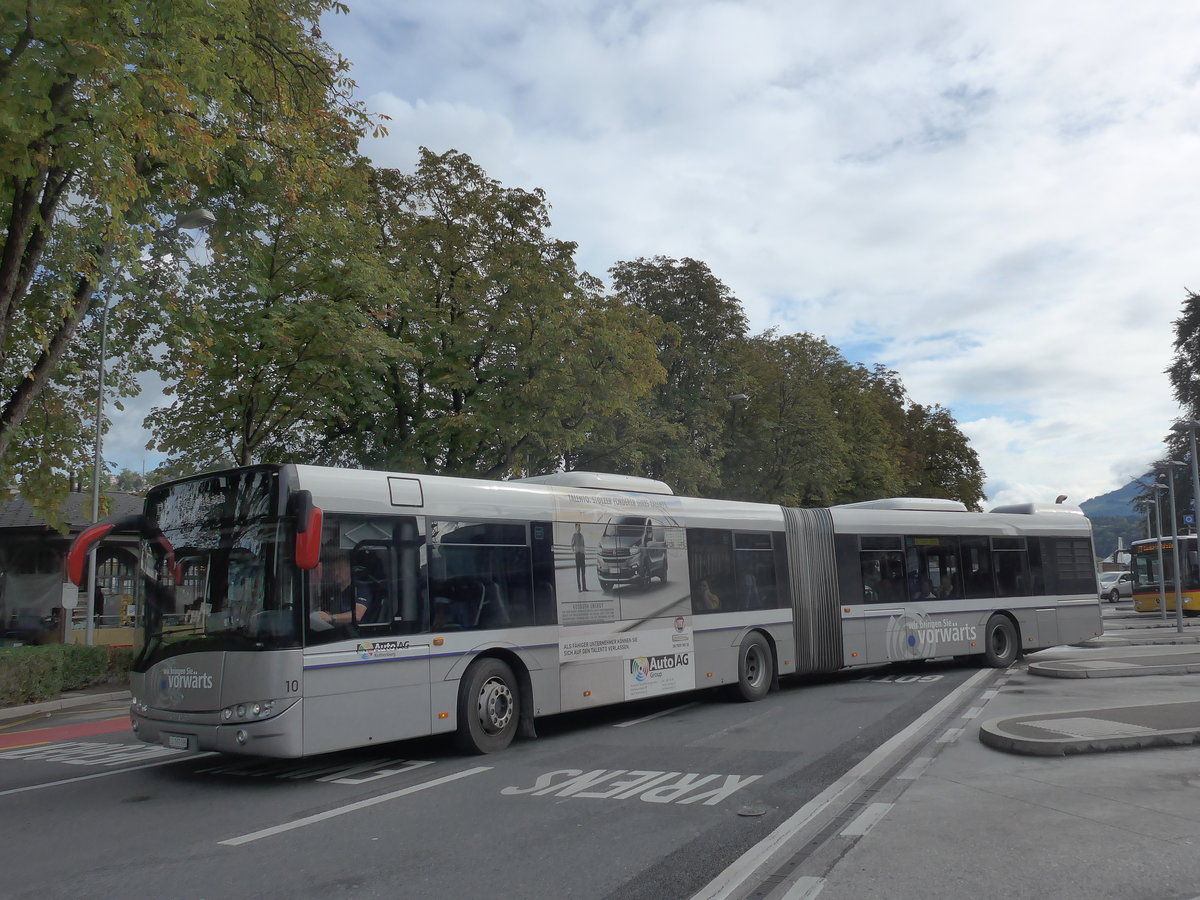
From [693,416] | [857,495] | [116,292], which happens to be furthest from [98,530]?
[857,495]

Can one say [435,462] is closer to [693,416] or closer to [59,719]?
[59,719]

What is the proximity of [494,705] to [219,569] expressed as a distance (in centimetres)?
322

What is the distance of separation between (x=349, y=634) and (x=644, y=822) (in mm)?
3550

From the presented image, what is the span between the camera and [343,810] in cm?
774

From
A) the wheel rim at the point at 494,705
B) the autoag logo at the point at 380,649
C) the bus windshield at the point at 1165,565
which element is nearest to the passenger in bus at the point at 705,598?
the wheel rim at the point at 494,705

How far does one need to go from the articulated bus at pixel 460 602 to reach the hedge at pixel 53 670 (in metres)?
7.67

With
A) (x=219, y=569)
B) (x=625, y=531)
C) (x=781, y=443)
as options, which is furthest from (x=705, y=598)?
(x=781, y=443)

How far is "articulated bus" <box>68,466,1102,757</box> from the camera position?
8.80 metres

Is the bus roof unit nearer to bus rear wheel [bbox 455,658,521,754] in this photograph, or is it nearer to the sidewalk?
bus rear wheel [bbox 455,658,521,754]

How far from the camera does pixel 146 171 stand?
1526 cm

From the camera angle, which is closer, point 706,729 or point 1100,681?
point 706,729

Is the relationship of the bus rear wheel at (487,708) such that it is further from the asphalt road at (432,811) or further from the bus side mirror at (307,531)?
the bus side mirror at (307,531)

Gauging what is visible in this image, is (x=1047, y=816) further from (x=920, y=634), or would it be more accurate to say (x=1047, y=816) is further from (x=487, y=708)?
(x=920, y=634)

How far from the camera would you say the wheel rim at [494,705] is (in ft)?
33.9
